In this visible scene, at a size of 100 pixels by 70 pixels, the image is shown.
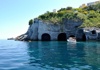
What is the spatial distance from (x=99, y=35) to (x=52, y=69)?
6049cm

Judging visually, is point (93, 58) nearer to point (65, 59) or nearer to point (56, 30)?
point (65, 59)

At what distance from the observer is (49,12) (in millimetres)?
97062

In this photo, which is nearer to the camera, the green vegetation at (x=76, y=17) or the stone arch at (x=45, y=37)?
the green vegetation at (x=76, y=17)

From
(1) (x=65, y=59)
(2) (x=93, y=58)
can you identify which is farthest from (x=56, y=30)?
(1) (x=65, y=59)

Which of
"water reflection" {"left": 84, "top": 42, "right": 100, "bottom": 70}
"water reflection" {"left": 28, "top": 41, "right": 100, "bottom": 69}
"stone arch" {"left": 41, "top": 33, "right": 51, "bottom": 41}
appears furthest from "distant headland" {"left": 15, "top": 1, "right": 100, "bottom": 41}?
"water reflection" {"left": 28, "top": 41, "right": 100, "bottom": 69}

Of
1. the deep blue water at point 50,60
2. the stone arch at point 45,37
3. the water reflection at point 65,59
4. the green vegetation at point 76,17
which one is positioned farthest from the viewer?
the stone arch at point 45,37

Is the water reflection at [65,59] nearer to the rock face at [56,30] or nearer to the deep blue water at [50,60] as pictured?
the deep blue water at [50,60]

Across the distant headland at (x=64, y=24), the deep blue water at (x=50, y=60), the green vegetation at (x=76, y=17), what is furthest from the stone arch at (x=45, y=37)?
the deep blue water at (x=50, y=60)

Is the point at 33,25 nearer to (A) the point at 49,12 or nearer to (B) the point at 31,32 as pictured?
(B) the point at 31,32

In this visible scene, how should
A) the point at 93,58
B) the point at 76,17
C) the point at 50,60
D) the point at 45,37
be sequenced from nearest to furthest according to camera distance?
the point at 50,60 < the point at 93,58 < the point at 76,17 < the point at 45,37

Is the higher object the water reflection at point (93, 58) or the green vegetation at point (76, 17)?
the green vegetation at point (76, 17)

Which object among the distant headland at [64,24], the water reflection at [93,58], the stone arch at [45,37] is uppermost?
the distant headland at [64,24]

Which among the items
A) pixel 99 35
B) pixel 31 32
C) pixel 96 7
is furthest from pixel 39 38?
pixel 96 7

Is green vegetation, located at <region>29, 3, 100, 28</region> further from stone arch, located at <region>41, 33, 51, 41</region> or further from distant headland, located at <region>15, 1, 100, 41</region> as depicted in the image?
stone arch, located at <region>41, 33, 51, 41</region>
